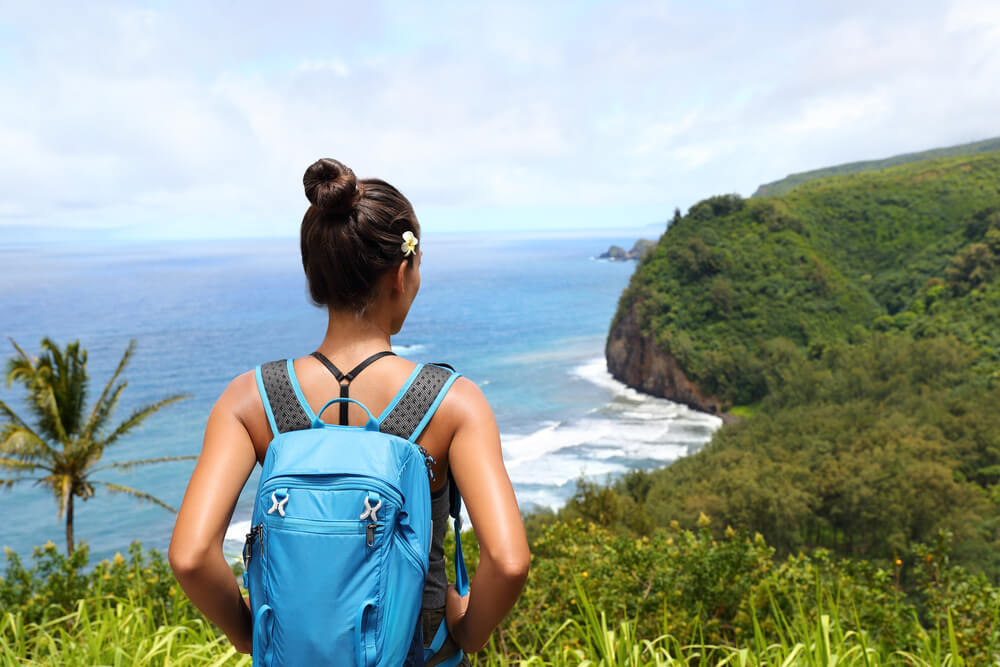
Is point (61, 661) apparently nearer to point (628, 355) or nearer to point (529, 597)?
point (529, 597)

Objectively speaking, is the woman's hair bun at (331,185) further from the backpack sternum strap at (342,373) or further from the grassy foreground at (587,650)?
the grassy foreground at (587,650)

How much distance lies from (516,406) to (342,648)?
186 feet

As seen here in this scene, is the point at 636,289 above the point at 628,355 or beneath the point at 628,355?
above

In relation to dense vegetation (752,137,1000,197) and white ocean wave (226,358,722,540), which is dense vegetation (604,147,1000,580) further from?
dense vegetation (752,137,1000,197)

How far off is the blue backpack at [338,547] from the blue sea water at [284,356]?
27129 millimetres

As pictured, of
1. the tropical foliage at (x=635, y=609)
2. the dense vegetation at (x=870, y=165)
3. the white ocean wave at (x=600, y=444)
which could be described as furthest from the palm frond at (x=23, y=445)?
the dense vegetation at (x=870, y=165)

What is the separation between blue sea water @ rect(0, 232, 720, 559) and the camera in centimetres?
3872

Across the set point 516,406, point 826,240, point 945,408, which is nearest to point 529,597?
point 945,408

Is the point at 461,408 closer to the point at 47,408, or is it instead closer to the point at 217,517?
the point at 217,517

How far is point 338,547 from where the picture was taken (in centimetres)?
137

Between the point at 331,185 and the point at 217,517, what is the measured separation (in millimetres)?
757

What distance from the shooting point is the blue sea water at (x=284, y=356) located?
38.7m

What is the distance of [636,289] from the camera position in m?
63.9

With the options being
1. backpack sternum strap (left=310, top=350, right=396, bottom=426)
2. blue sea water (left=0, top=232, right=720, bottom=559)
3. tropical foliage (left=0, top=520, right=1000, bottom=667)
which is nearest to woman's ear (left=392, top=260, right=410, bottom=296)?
backpack sternum strap (left=310, top=350, right=396, bottom=426)
